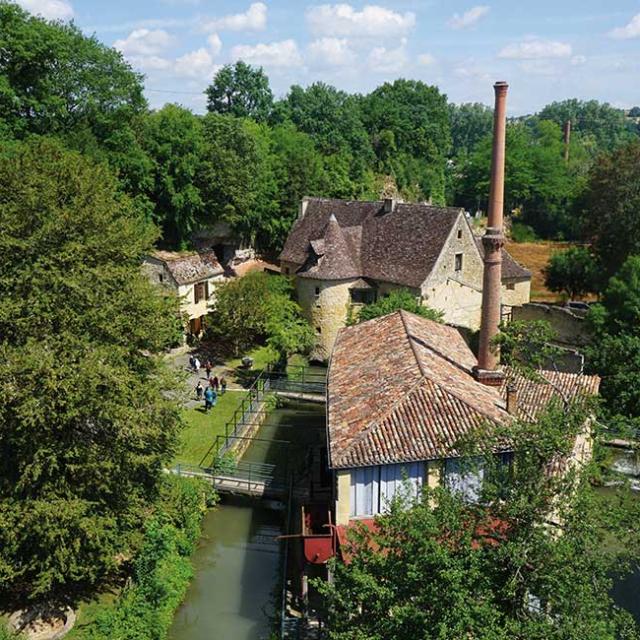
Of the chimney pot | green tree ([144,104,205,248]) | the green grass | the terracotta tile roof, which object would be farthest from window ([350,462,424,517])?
green tree ([144,104,205,248])

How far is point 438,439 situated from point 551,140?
117 metres

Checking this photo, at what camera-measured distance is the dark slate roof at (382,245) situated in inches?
1781

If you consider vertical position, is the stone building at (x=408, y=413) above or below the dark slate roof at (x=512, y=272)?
below

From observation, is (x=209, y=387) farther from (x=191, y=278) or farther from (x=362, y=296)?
(x=362, y=296)

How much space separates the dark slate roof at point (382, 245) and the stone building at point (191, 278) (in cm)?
605

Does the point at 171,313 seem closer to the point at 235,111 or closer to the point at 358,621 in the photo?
the point at 358,621

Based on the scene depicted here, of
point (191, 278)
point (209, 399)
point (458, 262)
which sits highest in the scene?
point (458, 262)

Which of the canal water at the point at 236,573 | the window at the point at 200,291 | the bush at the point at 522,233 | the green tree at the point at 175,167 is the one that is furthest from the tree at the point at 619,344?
the bush at the point at 522,233

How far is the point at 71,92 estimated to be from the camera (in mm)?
48406

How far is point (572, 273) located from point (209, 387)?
98.8 feet

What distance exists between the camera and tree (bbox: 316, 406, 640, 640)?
1448 centimetres

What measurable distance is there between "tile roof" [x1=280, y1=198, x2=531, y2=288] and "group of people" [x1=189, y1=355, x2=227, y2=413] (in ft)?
28.2

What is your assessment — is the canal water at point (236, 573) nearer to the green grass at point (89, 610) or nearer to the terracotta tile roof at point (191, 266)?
the green grass at point (89, 610)

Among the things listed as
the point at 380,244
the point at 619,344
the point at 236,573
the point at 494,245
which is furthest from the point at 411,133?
the point at 236,573
